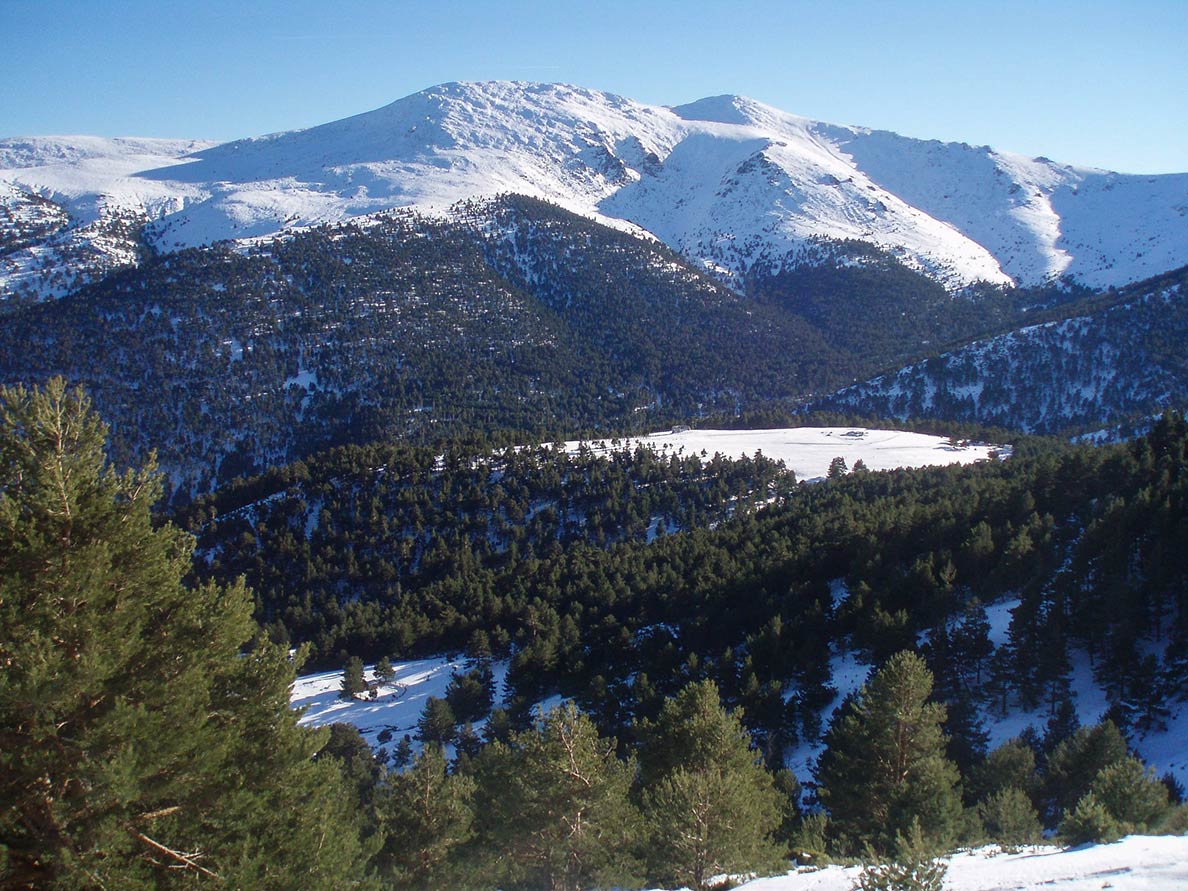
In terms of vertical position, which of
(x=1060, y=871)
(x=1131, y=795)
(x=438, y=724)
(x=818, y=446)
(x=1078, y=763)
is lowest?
(x=438, y=724)

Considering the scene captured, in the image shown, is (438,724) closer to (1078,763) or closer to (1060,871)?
(1078,763)

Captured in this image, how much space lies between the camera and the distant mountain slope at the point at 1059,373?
174m

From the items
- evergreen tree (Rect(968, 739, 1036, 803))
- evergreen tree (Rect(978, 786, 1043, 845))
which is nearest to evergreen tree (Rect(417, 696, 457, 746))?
evergreen tree (Rect(968, 739, 1036, 803))

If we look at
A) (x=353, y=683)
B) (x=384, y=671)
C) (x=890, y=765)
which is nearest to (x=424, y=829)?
(x=890, y=765)

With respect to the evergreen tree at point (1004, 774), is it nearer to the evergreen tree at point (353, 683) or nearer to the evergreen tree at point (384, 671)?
the evergreen tree at point (353, 683)

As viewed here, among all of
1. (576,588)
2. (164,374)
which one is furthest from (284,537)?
(164,374)

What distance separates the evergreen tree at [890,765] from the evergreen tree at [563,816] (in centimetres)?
754

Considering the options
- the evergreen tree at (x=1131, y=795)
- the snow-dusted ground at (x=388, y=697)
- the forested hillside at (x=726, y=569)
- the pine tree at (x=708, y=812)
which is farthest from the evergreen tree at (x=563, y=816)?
the snow-dusted ground at (x=388, y=697)

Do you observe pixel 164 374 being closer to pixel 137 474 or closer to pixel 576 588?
pixel 576 588

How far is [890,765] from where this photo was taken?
22297mm

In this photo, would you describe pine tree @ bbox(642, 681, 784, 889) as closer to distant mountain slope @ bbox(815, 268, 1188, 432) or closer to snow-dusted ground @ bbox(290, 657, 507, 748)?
snow-dusted ground @ bbox(290, 657, 507, 748)

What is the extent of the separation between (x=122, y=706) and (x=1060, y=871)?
16.8 meters

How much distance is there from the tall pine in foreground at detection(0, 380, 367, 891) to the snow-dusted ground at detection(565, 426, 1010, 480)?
101 metres

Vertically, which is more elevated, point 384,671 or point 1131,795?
point 1131,795
